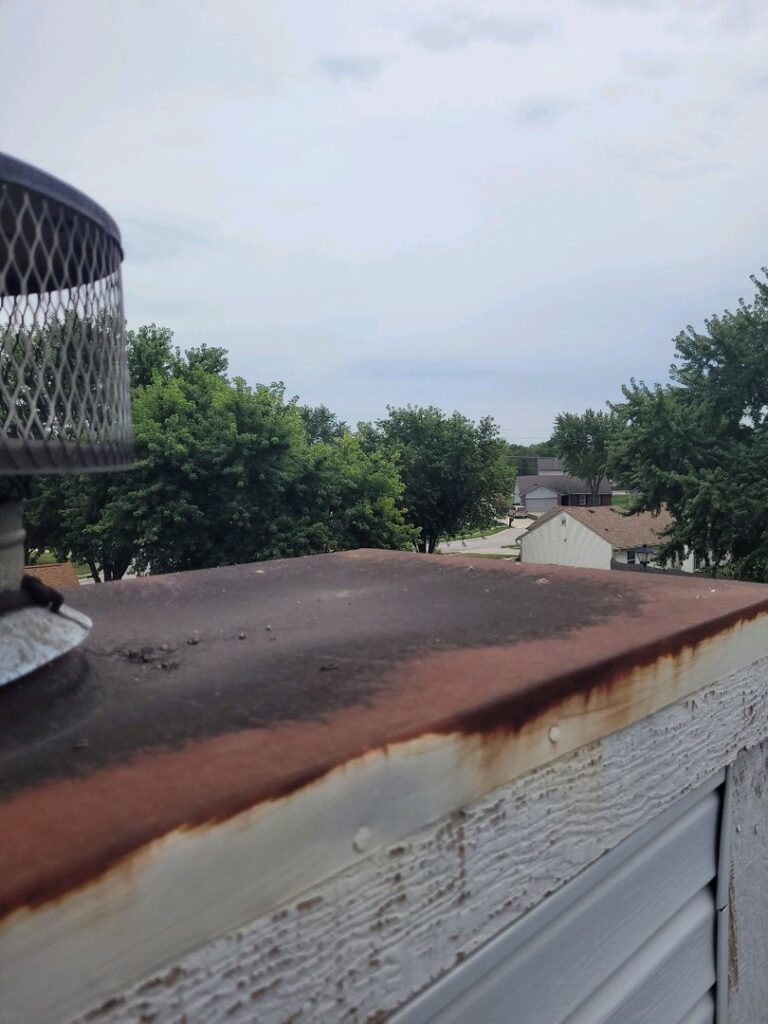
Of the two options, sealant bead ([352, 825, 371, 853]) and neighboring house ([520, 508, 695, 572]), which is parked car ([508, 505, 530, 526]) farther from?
sealant bead ([352, 825, 371, 853])

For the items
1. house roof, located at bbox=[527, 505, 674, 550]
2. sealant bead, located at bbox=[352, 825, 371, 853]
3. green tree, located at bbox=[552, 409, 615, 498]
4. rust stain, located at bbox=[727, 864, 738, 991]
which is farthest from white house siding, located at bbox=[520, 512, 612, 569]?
sealant bead, located at bbox=[352, 825, 371, 853]

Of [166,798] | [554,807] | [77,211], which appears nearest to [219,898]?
[166,798]

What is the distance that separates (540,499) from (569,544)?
46.1 meters

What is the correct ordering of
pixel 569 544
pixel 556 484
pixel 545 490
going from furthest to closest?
pixel 556 484 < pixel 545 490 < pixel 569 544

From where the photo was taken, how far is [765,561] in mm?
18703

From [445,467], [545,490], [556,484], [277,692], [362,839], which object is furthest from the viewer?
[556,484]

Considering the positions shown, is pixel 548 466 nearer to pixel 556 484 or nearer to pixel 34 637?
pixel 556 484

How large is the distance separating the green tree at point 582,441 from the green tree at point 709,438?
4545 cm

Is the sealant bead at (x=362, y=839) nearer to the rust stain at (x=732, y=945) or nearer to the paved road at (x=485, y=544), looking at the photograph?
the rust stain at (x=732, y=945)

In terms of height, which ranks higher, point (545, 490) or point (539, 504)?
point (545, 490)

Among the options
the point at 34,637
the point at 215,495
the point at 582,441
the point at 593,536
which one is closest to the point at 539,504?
the point at 582,441

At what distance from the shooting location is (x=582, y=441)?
6775 centimetres

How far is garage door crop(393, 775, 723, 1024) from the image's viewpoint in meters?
1.43

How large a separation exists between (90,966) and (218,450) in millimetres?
20834
